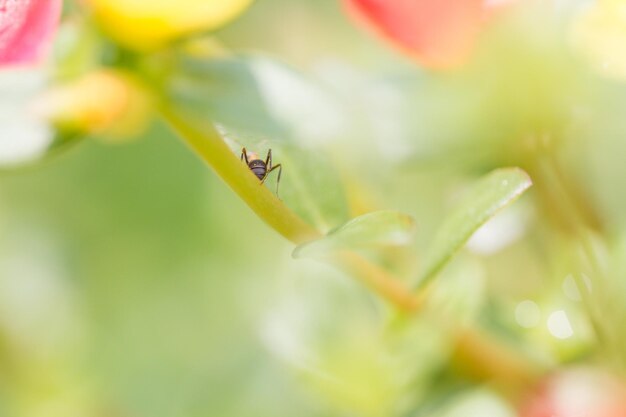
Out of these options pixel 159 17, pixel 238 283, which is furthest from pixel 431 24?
pixel 238 283

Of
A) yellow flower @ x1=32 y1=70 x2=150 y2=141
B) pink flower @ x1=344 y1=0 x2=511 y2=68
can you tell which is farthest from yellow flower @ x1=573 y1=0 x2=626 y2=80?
yellow flower @ x1=32 y1=70 x2=150 y2=141

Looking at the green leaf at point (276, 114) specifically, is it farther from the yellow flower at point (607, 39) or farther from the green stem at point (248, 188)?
the yellow flower at point (607, 39)

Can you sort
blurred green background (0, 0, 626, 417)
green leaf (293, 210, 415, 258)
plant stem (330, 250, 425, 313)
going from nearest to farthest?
green leaf (293, 210, 415, 258) < plant stem (330, 250, 425, 313) < blurred green background (0, 0, 626, 417)

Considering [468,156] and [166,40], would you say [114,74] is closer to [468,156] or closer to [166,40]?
[166,40]

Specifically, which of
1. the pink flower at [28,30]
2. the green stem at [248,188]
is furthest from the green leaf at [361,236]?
the pink flower at [28,30]

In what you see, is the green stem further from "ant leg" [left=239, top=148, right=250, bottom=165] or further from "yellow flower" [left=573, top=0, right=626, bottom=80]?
"yellow flower" [left=573, top=0, right=626, bottom=80]

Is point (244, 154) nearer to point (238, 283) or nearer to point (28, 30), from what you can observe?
point (28, 30)
